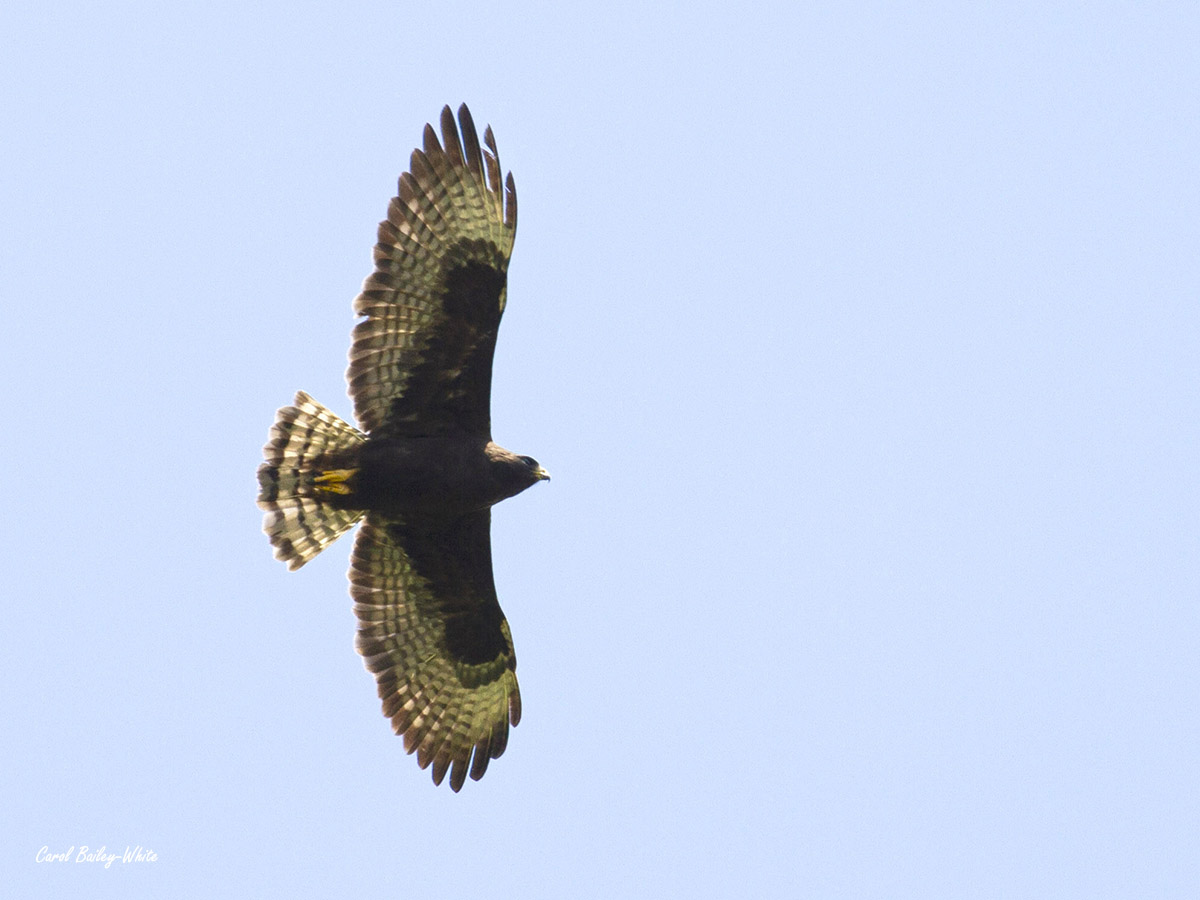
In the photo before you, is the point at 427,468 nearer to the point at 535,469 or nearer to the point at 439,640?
the point at 535,469

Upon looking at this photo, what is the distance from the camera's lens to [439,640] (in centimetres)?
1450

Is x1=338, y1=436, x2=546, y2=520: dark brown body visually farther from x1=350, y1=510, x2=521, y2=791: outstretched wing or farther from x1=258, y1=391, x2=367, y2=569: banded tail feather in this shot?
x1=350, y1=510, x2=521, y2=791: outstretched wing

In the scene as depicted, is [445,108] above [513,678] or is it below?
above

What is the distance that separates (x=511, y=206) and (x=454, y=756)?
448cm

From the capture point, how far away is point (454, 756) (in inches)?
567

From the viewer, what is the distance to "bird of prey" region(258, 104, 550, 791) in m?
13.2

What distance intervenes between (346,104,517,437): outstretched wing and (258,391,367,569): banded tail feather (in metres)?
0.31

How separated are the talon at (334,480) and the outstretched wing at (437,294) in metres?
0.39

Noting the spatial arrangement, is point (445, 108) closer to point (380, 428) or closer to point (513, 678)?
point (380, 428)

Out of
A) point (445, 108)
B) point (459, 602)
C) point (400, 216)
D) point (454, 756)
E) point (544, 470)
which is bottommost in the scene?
point (454, 756)

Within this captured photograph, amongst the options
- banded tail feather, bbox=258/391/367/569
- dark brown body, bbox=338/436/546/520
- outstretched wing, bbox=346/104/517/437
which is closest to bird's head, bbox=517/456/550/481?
dark brown body, bbox=338/436/546/520

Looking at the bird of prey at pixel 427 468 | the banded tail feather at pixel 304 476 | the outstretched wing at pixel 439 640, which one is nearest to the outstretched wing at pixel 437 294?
the bird of prey at pixel 427 468

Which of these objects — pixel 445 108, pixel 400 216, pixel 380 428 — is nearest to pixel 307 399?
pixel 380 428

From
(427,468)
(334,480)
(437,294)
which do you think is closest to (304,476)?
(334,480)
